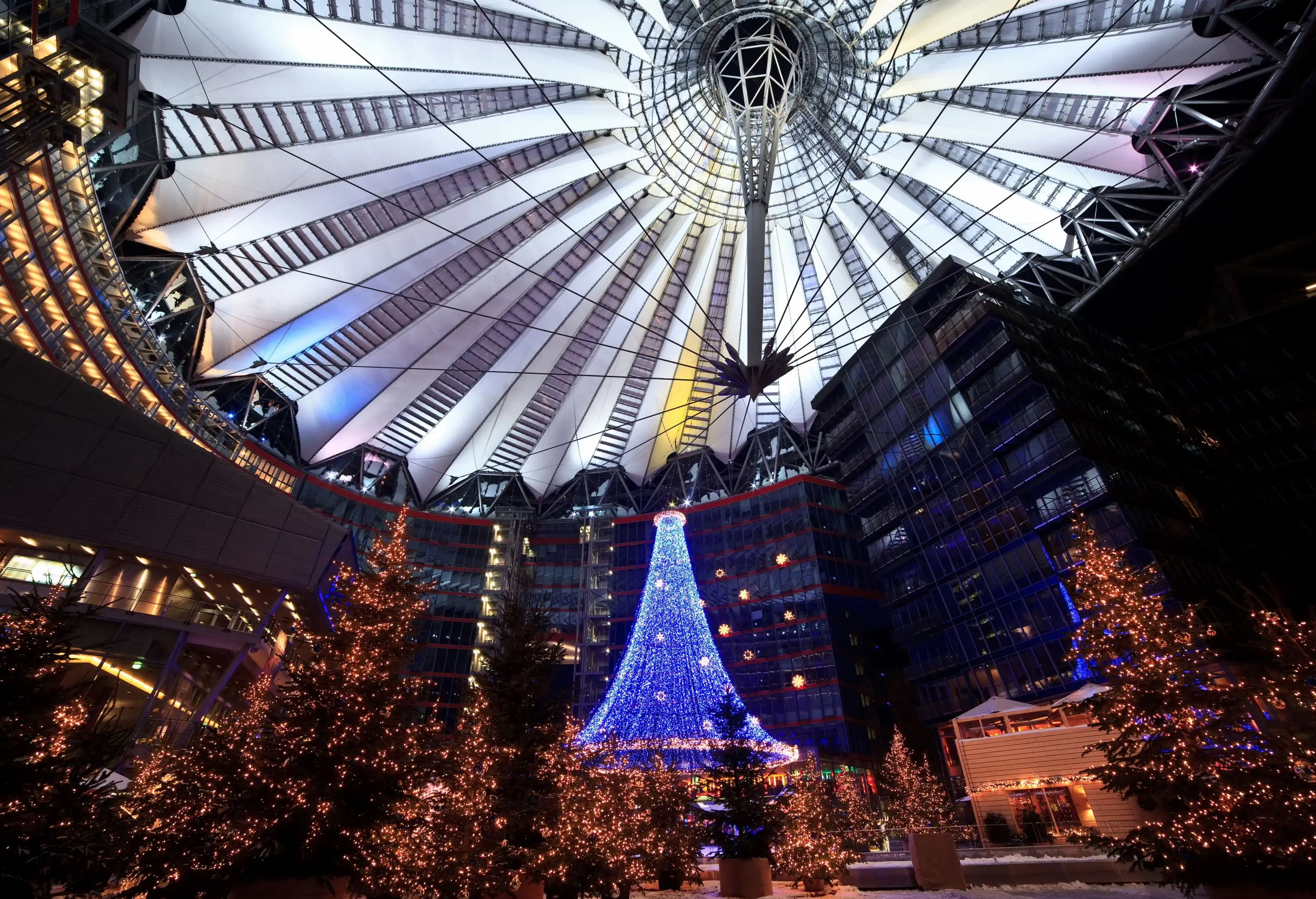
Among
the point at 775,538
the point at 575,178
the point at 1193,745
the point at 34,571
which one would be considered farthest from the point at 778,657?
the point at 34,571

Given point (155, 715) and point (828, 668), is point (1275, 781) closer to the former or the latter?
point (155, 715)

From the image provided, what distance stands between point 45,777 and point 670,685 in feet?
58.0

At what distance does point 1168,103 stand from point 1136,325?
82.5 ft

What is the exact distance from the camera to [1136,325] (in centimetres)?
4688

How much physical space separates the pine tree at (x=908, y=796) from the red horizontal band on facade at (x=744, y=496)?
77.2 ft

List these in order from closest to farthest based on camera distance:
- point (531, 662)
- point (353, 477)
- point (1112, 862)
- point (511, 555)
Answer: point (1112, 862) → point (531, 662) → point (353, 477) → point (511, 555)

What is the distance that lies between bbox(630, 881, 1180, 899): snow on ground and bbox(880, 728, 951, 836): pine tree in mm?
8619

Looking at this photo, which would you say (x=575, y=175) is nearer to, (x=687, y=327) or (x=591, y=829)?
(x=687, y=327)

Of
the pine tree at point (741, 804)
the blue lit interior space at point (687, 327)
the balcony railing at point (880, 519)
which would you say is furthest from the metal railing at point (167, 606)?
the balcony railing at point (880, 519)

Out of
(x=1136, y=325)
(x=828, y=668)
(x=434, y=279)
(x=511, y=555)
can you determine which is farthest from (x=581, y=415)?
(x=1136, y=325)

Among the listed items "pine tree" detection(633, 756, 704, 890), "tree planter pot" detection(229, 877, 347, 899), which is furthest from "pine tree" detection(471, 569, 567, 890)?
"pine tree" detection(633, 756, 704, 890)

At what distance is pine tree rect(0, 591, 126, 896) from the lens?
6.33 metres

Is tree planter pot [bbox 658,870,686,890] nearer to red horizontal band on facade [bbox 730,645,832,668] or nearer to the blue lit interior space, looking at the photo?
the blue lit interior space

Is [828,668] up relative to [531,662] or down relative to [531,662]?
up
